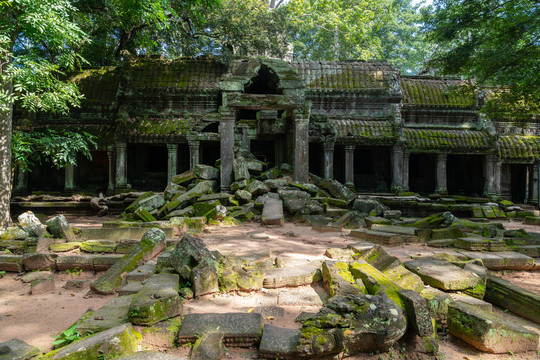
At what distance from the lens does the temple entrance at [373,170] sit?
15.9 metres

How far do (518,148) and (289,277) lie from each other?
16.1m

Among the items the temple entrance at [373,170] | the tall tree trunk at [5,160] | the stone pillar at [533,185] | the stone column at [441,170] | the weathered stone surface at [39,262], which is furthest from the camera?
the temple entrance at [373,170]

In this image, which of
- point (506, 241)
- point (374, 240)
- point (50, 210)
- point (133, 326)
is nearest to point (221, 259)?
point (133, 326)

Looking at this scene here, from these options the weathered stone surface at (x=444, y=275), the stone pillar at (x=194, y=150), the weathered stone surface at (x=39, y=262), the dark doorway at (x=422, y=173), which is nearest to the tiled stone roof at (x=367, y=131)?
the dark doorway at (x=422, y=173)

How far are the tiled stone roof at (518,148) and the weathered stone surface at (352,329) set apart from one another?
50.5ft

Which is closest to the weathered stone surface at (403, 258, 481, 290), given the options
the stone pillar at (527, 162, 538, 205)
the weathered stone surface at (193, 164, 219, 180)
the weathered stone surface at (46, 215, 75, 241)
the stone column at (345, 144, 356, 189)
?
the weathered stone surface at (46, 215, 75, 241)

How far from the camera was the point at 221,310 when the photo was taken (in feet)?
9.98

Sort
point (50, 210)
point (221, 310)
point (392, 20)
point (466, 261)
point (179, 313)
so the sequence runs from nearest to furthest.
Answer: point (179, 313), point (221, 310), point (466, 261), point (50, 210), point (392, 20)

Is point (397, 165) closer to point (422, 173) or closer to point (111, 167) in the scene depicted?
point (422, 173)

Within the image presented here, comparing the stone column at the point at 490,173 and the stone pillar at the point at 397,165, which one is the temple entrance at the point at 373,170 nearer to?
the stone pillar at the point at 397,165

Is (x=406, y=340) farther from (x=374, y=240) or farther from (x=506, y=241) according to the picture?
(x=506, y=241)

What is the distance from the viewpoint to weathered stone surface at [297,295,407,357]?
2289mm

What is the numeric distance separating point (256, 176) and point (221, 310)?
24.1 feet

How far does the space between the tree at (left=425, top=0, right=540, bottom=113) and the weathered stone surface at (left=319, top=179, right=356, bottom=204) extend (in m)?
4.17
